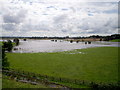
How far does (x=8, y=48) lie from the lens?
8531 cm

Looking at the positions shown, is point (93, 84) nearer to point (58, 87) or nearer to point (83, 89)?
point (83, 89)

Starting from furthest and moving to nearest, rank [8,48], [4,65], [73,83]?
[8,48] < [4,65] < [73,83]

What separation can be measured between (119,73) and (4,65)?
2924 centimetres

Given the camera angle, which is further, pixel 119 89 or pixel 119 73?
pixel 119 73

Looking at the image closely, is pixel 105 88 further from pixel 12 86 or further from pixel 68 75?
pixel 12 86

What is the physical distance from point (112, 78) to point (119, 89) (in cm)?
638

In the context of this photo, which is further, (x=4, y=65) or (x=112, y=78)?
(x=4, y=65)

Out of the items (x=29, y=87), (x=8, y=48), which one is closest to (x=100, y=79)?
(x=29, y=87)

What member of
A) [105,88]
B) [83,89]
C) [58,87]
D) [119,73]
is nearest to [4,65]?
[58,87]

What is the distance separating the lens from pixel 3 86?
22.2 metres

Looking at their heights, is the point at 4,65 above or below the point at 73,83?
above

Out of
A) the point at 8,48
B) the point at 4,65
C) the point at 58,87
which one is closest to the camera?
the point at 58,87

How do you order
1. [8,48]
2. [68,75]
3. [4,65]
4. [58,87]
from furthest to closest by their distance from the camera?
1. [8,48]
2. [4,65]
3. [68,75]
4. [58,87]

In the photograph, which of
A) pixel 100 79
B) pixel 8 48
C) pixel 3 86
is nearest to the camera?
pixel 3 86
